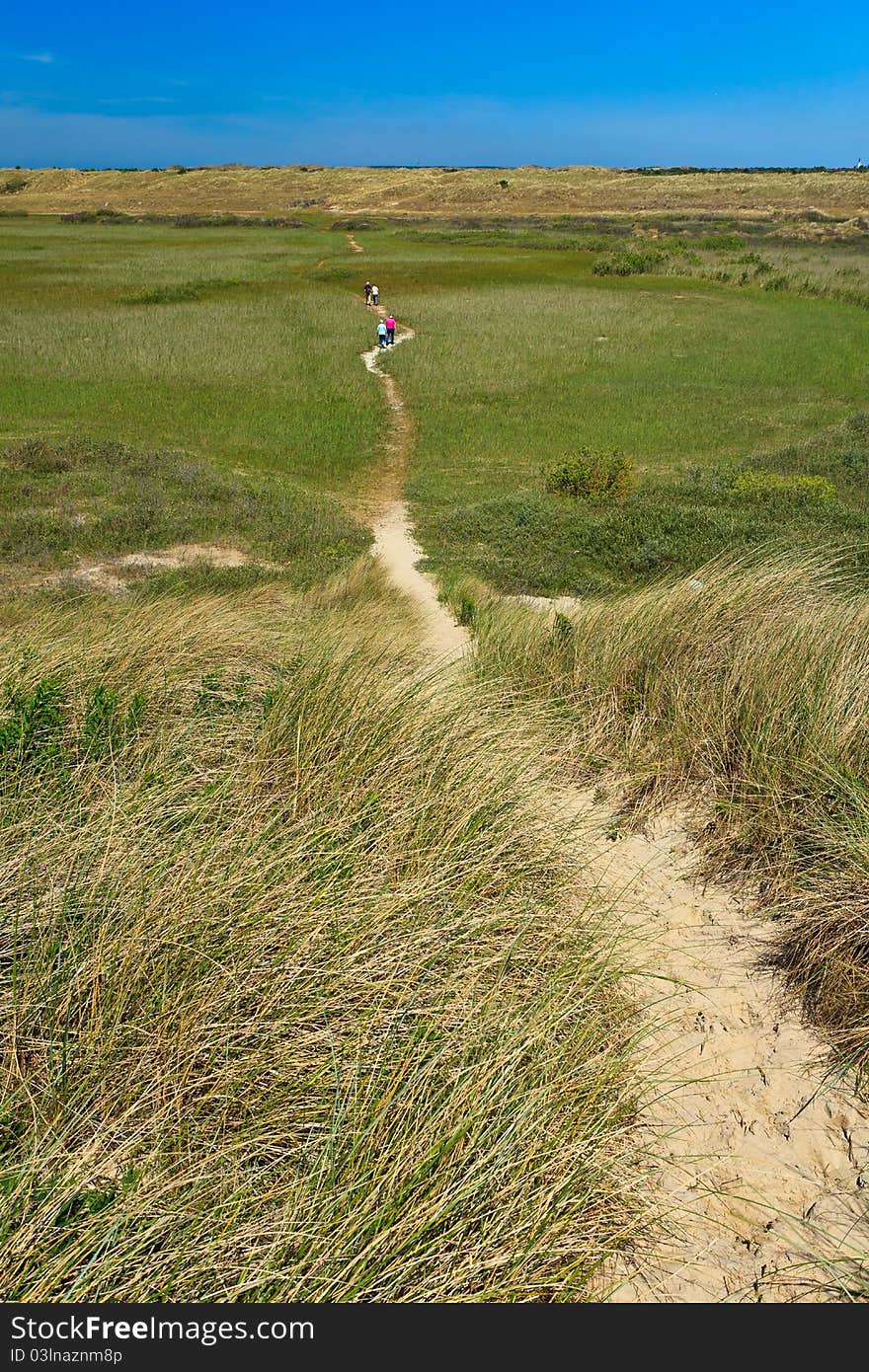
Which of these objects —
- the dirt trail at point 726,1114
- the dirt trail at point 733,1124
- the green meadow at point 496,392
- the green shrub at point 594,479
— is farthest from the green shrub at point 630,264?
the dirt trail at point 733,1124

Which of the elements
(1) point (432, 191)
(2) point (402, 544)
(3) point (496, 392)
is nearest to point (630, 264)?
(3) point (496, 392)

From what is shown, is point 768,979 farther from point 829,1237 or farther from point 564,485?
point 564,485

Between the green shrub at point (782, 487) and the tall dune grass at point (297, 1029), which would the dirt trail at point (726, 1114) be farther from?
the green shrub at point (782, 487)

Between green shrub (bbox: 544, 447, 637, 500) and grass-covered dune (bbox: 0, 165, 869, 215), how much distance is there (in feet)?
331

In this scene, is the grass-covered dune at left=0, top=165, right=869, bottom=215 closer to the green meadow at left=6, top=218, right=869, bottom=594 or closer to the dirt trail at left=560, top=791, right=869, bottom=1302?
the green meadow at left=6, top=218, right=869, bottom=594

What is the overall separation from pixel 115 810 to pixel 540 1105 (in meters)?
2.51

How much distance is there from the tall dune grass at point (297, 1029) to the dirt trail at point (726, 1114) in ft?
1.09

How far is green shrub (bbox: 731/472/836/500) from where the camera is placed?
47.9ft

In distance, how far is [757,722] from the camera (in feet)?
19.4

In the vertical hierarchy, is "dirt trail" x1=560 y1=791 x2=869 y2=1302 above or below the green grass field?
below

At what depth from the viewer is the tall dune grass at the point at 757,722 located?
4504 mm

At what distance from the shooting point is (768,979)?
14.9ft

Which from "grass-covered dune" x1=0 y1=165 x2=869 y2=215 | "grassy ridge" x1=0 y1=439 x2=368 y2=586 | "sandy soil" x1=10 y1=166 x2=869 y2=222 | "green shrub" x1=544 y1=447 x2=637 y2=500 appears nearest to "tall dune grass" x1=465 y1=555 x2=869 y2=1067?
"grassy ridge" x1=0 y1=439 x2=368 y2=586
